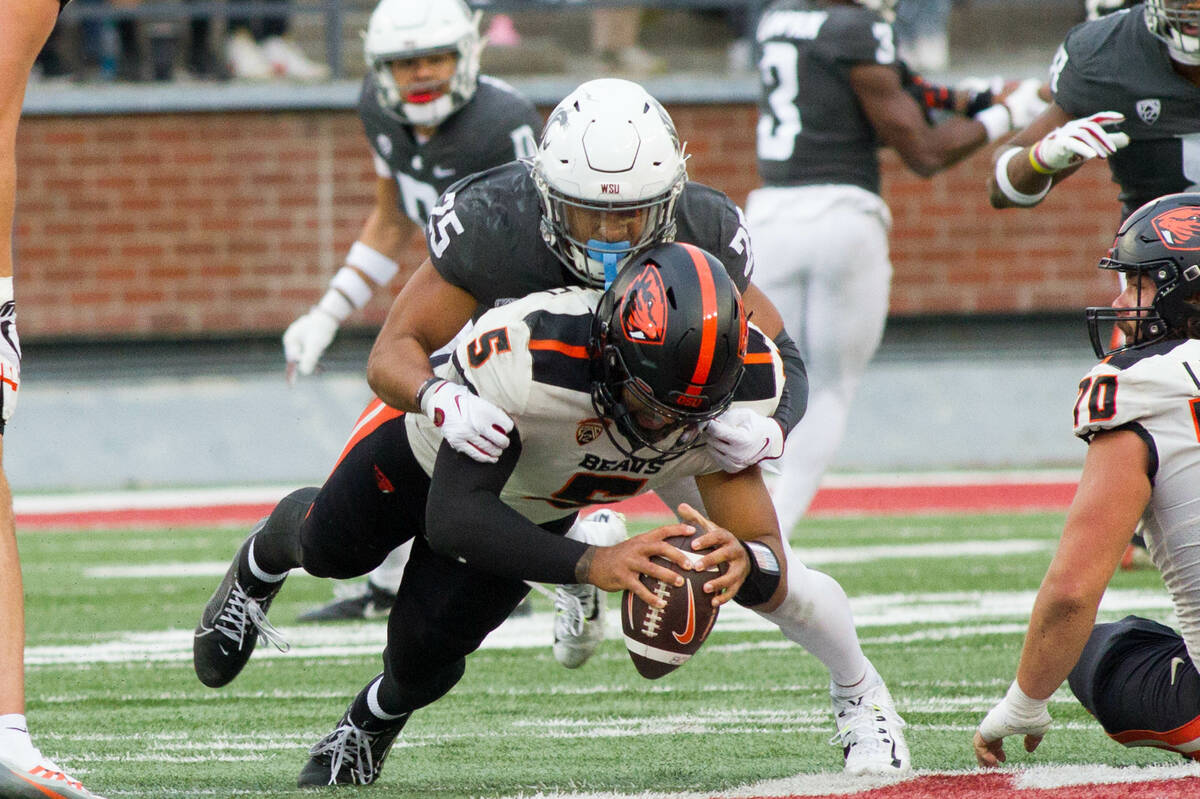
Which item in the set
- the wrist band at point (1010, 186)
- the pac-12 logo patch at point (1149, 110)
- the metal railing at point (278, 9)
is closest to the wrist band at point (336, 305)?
the wrist band at point (1010, 186)

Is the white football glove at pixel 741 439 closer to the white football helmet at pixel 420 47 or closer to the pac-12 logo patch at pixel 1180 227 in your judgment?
the pac-12 logo patch at pixel 1180 227

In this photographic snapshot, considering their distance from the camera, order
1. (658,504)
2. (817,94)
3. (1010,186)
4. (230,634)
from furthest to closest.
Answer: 1. (658,504)
2. (817,94)
3. (1010,186)
4. (230,634)

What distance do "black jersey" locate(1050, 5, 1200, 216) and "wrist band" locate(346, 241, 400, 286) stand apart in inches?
93.3

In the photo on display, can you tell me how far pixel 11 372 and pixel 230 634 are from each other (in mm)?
967

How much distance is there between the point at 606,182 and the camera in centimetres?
323

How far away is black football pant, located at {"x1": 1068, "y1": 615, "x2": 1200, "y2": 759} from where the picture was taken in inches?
120

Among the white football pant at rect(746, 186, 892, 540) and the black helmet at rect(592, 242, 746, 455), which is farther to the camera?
the white football pant at rect(746, 186, 892, 540)

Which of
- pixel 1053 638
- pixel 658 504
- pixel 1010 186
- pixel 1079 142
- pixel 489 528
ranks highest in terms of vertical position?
pixel 1079 142

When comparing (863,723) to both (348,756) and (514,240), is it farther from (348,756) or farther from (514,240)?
(514,240)

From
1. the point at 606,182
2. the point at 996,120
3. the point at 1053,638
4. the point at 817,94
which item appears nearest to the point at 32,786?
the point at 606,182

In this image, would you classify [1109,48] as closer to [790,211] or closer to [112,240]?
[790,211]

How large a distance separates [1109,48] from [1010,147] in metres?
0.38

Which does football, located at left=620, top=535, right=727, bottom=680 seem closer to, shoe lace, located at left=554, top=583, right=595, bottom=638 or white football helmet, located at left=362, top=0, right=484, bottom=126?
shoe lace, located at left=554, top=583, right=595, bottom=638

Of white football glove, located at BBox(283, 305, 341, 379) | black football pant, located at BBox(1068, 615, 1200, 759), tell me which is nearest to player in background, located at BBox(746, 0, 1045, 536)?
white football glove, located at BBox(283, 305, 341, 379)
